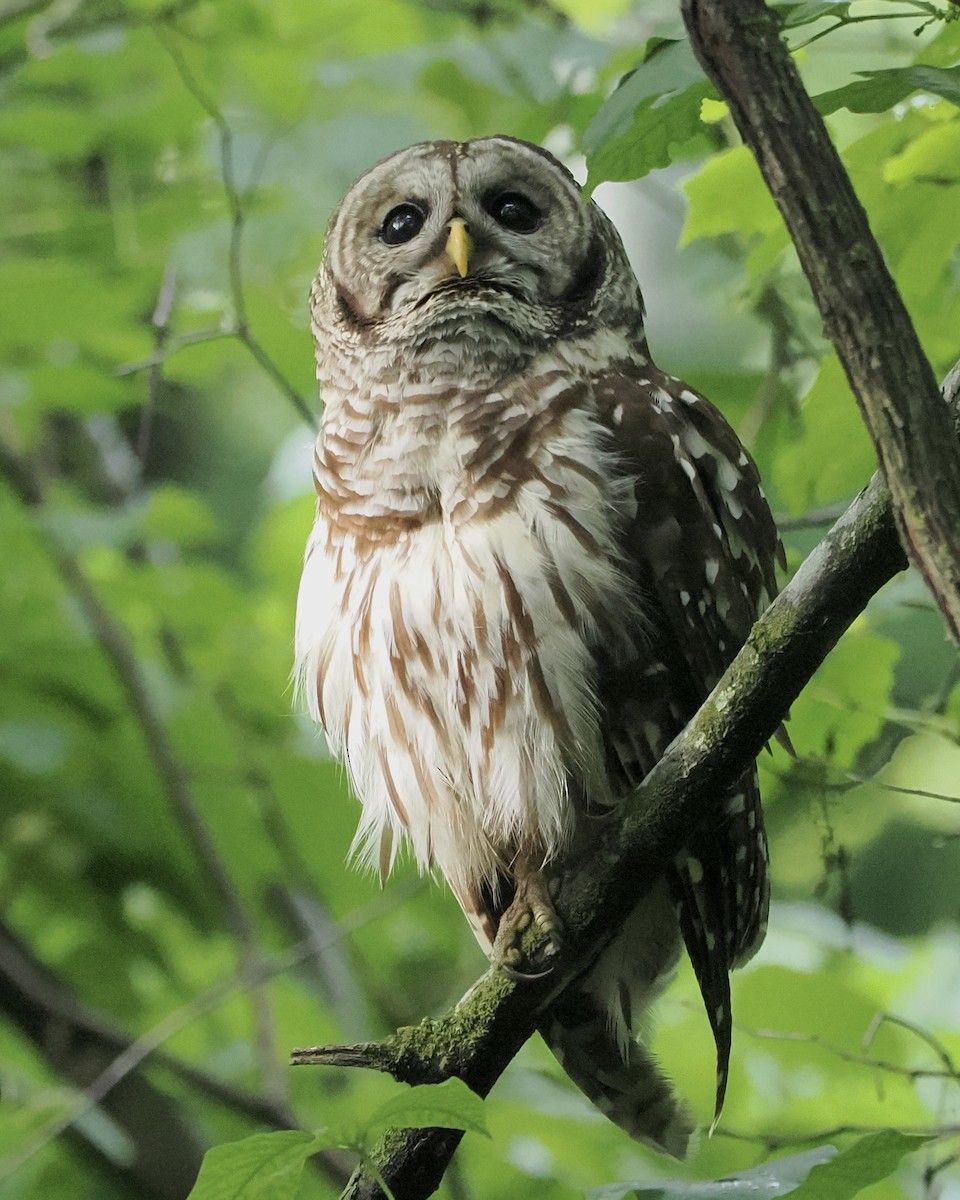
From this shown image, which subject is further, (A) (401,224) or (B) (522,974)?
(A) (401,224)

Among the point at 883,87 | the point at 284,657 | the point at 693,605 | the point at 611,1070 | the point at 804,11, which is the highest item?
the point at 804,11

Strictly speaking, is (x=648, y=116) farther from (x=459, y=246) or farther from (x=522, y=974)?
(x=522, y=974)

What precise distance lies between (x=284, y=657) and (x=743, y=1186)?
269 centimetres

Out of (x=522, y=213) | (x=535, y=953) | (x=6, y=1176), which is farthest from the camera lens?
(x=6, y=1176)

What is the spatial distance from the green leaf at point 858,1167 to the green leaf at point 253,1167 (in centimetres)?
53

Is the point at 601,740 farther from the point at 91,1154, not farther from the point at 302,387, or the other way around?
the point at 91,1154

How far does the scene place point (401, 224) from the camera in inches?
107

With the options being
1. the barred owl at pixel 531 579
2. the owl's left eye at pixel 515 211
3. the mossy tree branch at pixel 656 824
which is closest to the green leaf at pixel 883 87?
the mossy tree branch at pixel 656 824

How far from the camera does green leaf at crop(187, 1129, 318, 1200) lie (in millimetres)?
1437

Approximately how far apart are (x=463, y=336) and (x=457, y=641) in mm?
556

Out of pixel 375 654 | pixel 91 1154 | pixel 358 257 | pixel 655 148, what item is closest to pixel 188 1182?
pixel 91 1154

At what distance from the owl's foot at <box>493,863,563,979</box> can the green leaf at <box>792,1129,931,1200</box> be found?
531 millimetres

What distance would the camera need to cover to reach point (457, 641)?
2.23 metres

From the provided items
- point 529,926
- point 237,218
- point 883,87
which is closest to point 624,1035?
point 529,926
